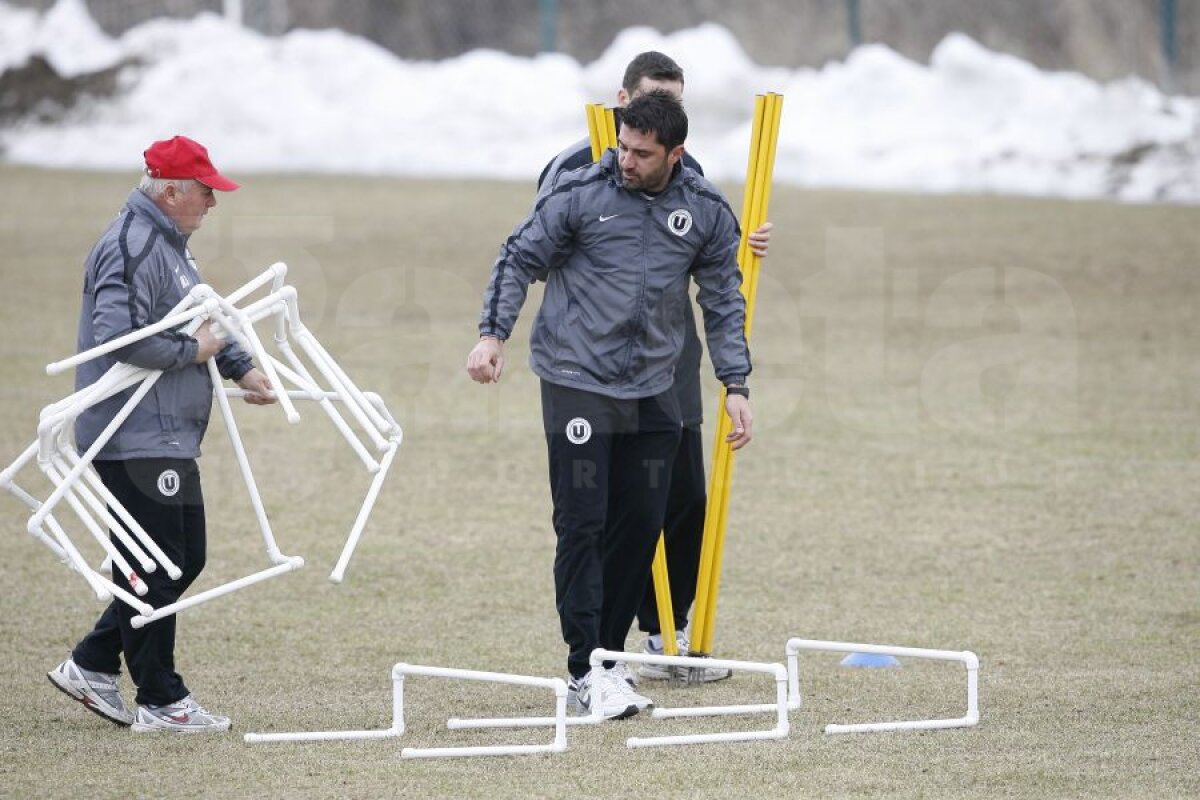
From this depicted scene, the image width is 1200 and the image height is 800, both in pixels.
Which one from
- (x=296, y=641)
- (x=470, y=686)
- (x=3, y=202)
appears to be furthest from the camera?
(x=3, y=202)

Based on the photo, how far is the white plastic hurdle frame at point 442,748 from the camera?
526 centimetres

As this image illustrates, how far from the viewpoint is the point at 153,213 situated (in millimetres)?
5539

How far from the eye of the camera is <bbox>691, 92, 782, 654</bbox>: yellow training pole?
6492 mm

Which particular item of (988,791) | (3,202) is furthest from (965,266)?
(988,791)

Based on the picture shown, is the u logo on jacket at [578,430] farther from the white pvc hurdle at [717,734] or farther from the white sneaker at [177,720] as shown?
the white sneaker at [177,720]

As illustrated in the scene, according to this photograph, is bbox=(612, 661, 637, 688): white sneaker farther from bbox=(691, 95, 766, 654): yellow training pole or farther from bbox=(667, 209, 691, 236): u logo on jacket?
bbox=(667, 209, 691, 236): u logo on jacket

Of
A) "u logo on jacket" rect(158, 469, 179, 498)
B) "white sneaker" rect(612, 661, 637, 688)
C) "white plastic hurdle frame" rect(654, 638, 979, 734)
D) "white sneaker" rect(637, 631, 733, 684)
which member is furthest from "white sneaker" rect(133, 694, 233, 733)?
"white sneaker" rect(637, 631, 733, 684)

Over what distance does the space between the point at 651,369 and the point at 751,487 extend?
4025 mm

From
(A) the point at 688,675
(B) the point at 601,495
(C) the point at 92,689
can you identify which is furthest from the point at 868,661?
(C) the point at 92,689

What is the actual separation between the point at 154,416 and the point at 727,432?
6.82ft

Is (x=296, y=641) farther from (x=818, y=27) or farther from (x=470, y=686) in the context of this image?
(x=818, y=27)

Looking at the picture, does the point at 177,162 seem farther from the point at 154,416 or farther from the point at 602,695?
the point at 602,695

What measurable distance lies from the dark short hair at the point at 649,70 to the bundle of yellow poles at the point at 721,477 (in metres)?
0.14

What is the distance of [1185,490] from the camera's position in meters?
9.59
